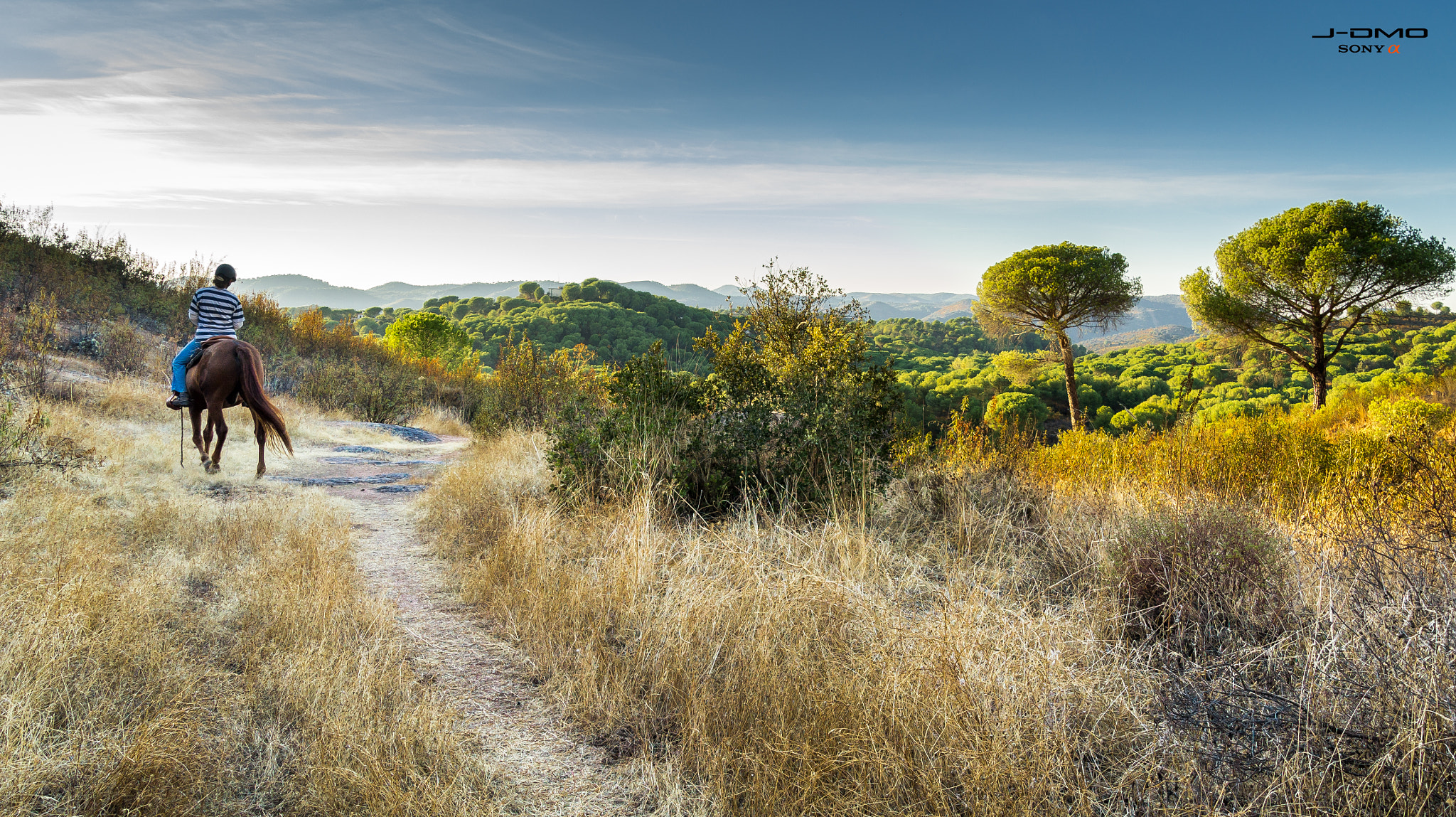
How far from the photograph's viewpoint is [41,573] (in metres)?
3.54

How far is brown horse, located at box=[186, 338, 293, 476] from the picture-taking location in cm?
768

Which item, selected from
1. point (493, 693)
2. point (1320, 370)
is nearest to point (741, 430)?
point (493, 693)

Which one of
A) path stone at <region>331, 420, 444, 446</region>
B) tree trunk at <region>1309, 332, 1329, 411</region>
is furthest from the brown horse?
tree trunk at <region>1309, 332, 1329, 411</region>

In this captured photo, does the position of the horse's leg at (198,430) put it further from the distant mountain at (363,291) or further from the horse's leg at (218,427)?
the distant mountain at (363,291)

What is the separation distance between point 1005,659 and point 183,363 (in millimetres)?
9439

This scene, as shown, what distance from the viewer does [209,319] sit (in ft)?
25.8

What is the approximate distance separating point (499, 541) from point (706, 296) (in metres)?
106

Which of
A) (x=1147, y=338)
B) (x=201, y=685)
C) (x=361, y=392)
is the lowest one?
(x=201, y=685)

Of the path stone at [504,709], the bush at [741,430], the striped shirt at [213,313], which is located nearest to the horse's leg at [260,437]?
the striped shirt at [213,313]

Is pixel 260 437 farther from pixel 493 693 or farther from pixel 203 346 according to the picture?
pixel 493 693

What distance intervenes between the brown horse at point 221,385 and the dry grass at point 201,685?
9.39ft

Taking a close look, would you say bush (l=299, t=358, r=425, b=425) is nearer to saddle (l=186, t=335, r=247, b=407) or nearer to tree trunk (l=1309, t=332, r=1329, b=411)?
saddle (l=186, t=335, r=247, b=407)

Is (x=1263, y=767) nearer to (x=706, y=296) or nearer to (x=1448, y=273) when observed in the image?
(x=1448, y=273)

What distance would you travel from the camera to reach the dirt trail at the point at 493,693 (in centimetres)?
254
